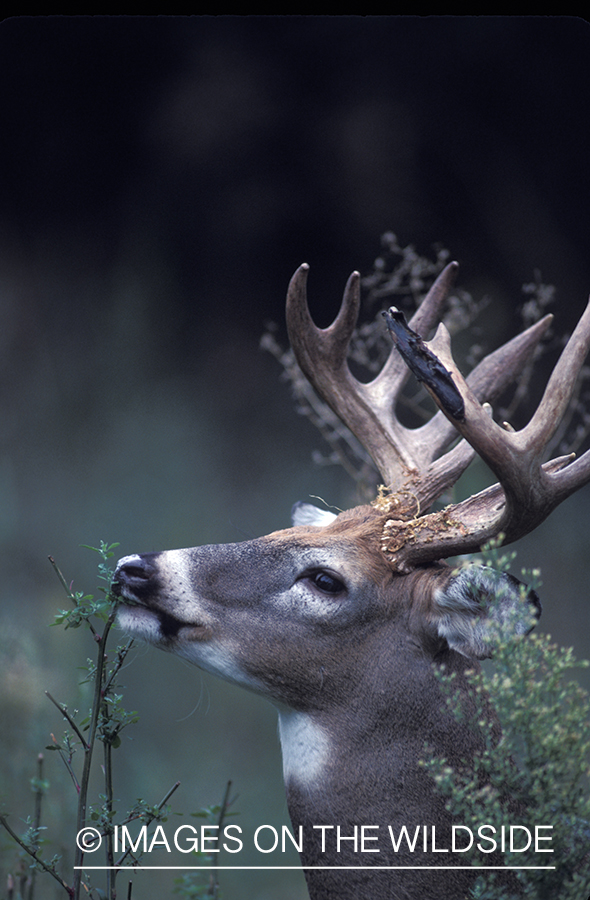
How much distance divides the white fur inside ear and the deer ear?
57 cm

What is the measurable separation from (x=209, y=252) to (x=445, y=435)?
1.81 metres

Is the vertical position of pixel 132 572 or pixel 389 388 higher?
pixel 389 388

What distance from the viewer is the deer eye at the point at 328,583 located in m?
1.80

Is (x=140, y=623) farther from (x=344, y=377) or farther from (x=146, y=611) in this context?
(x=344, y=377)

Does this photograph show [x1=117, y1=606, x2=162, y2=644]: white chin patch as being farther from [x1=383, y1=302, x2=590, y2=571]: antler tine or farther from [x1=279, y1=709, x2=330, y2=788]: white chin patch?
[x1=383, y1=302, x2=590, y2=571]: antler tine

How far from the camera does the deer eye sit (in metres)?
1.80

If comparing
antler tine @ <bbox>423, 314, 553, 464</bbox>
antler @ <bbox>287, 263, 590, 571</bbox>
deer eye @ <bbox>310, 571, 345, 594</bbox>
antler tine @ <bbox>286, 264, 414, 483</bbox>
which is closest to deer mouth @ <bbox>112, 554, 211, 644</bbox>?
deer eye @ <bbox>310, 571, 345, 594</bbox>

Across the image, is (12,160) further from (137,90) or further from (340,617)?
(340,617)

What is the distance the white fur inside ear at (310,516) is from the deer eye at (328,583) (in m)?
0.41

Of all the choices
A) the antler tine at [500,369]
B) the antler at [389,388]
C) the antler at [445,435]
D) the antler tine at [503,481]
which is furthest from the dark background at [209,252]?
the antler tine at [503,481]

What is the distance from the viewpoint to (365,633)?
1798mm

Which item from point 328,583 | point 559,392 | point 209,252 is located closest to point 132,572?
point 328,583

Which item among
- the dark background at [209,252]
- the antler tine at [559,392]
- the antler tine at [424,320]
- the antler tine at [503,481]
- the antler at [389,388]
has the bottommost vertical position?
the antler tine at [503,481]

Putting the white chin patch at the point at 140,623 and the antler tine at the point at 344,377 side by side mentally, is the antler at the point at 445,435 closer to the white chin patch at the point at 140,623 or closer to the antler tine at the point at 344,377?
the antler tine at the point at 344,377
